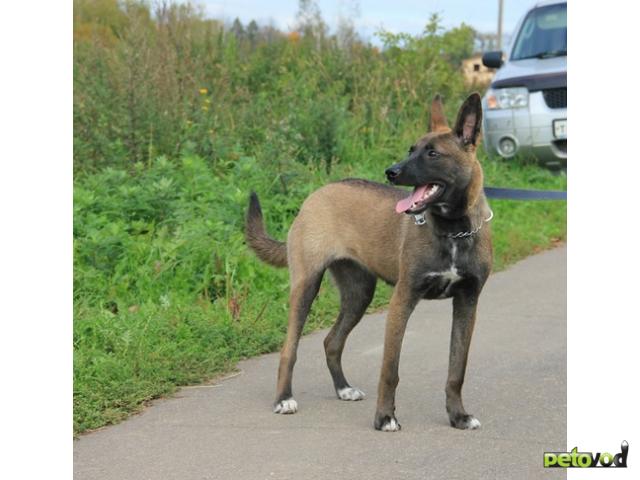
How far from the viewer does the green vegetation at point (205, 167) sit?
6.76 m

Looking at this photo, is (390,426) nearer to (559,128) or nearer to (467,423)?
(467,423)

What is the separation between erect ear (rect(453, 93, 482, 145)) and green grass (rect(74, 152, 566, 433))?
7.27ft

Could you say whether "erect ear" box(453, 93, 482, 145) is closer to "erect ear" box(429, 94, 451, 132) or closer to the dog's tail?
"erect ear" box(429, 94, 451, 132)

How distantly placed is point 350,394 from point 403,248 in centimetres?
106

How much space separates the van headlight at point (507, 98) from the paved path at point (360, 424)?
6.11 m

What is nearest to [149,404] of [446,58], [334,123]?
[334,123]

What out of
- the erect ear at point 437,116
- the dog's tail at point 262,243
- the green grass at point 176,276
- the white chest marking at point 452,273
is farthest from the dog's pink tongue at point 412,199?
the green grass at point 176,276

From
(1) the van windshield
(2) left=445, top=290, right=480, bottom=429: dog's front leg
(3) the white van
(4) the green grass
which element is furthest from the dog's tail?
(1) the van windshield

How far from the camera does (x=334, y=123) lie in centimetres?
1170

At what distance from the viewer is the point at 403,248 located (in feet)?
17.7

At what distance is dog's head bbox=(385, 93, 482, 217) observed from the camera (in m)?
5.03

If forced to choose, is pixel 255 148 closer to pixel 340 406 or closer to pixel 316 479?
pixel 340 406
